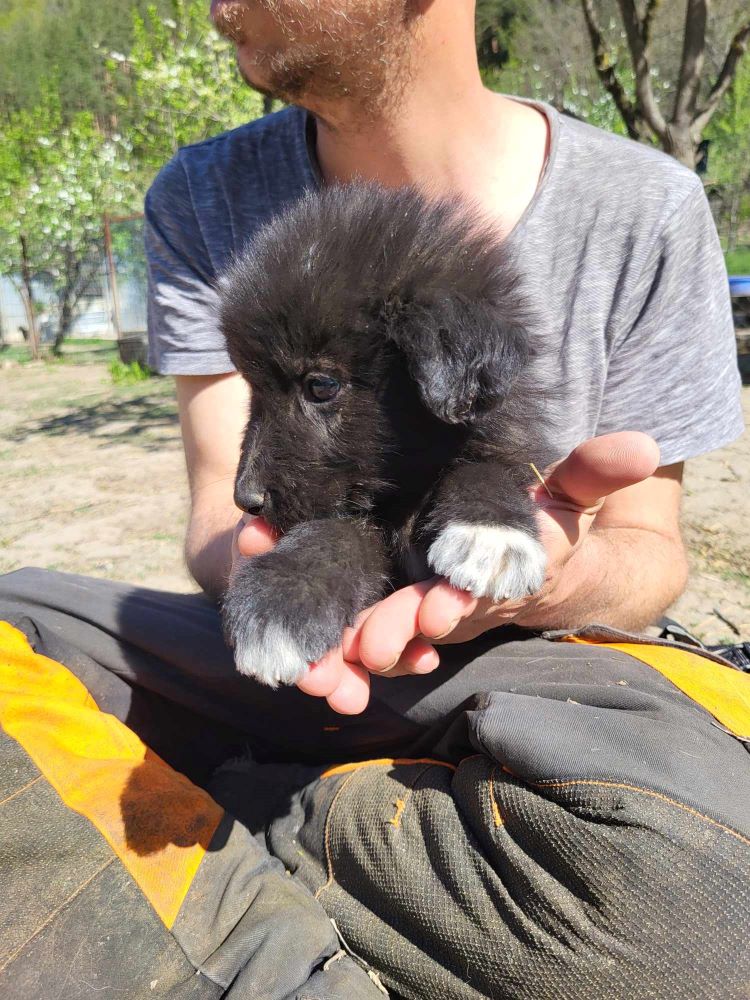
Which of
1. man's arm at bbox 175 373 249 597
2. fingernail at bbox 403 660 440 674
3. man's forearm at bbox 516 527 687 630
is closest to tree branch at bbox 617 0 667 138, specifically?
man's forearm at bbox 516 527 687 630

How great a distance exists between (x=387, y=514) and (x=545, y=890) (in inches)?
33.9

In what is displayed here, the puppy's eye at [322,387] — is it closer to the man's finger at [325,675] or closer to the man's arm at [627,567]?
the man's finger at [325,675]

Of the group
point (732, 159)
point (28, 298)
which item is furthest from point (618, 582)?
point (732, 159)

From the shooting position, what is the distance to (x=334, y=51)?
236 cm

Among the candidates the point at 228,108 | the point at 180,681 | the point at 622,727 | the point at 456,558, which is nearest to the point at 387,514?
the point at 456,558

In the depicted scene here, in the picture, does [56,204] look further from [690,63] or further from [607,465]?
[607,465]

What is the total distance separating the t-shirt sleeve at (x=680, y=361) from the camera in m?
2.56

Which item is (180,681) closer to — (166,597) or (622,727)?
(166,597)

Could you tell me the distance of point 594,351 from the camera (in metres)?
2.50

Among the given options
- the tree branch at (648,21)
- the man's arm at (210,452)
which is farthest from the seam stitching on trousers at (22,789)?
the tree branch at (648,21)

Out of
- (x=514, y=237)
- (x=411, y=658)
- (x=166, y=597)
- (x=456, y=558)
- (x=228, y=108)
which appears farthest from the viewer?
(x=228, y=108)

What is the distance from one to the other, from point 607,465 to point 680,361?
1058 millimetres

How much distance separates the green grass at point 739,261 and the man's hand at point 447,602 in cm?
2519

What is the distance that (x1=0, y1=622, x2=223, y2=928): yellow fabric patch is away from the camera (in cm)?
193
